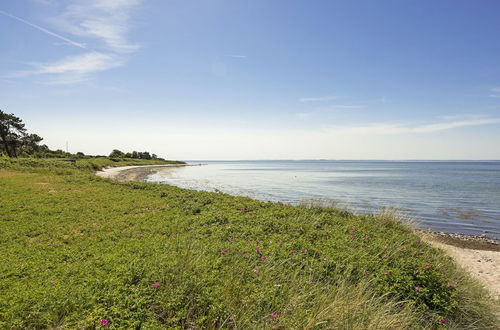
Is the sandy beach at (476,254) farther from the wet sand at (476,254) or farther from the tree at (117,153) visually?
the tree at (117,153)

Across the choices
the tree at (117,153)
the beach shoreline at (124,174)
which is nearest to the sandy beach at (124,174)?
the beach shoreline at (124,174)

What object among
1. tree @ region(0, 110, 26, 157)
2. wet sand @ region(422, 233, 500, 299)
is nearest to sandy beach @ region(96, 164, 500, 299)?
wet sand @ region(422, 233, 500, 299)

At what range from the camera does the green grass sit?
4.45m

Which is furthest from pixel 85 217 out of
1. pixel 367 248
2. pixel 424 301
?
pixel 424 301

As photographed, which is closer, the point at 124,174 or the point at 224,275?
the point at 224,275

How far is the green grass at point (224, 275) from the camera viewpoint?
14.6 ft

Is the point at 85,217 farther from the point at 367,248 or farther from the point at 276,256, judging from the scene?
the point at 367,248

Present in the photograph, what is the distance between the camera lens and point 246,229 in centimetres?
1022

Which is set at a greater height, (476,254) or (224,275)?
(224,275)

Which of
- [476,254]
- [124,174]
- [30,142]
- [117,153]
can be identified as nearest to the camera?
[476,254]

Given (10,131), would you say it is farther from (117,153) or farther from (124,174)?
(117,153)

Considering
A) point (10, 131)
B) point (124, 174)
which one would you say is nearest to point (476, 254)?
point (124, 174)

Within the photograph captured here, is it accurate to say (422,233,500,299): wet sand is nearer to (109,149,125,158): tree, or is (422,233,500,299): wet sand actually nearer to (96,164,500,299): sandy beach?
(96,164,500,299): sandy beach

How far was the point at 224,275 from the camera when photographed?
5848 millimetres
